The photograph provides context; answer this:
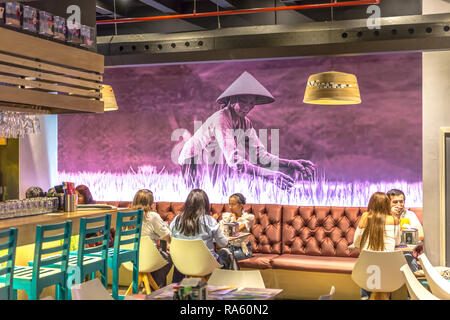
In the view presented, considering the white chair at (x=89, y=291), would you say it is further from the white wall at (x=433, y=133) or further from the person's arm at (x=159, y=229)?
the white wall at (x=433, y=133)

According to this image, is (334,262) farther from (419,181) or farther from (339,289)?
(419,181)

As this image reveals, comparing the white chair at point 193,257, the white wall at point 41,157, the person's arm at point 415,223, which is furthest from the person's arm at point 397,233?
the white wall at point 41,157

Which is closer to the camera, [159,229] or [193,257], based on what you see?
[193,257]

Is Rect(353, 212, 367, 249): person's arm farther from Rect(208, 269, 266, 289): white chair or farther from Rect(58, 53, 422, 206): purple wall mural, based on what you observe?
Rect(208, 269, 266, 289): white chair

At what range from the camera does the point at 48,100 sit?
5.36m

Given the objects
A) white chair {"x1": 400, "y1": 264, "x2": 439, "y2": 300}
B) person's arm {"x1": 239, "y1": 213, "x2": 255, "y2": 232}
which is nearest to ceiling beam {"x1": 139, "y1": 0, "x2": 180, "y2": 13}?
person's arm {"x1": 239, "y1": 213, "x2": 255, "y2": 232}

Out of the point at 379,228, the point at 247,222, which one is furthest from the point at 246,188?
the point at 379,228

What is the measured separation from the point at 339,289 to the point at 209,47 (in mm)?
3200

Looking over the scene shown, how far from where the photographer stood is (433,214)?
6770mm

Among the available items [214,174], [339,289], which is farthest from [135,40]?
[339,289]

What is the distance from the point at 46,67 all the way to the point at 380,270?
11.8ft

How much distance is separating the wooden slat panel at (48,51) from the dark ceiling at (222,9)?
1554mm

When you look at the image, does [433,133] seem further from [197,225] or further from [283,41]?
[197,225]

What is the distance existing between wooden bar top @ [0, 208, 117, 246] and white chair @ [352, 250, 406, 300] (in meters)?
2.51
